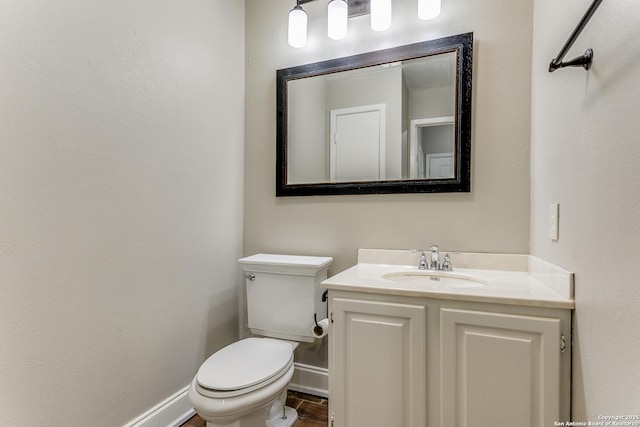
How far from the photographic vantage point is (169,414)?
1.42 m

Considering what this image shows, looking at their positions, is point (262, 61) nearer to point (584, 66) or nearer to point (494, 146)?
point (494, 146)

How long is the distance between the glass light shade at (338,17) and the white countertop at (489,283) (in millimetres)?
1173

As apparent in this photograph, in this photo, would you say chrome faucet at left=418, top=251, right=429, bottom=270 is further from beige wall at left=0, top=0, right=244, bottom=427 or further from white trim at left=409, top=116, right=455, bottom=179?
beige wall at left=0, top=0, right=244, bottom=427

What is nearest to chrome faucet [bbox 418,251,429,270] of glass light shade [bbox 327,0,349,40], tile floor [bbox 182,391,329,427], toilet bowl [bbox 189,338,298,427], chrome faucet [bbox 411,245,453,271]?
chrome faucet [bbox 411,245,453,271]

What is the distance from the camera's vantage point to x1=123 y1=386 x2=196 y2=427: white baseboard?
1317 mm

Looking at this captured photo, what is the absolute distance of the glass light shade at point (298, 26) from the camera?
1651mm

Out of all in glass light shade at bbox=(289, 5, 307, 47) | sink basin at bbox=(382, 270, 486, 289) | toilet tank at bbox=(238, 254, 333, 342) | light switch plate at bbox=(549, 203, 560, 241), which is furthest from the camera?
glass light shade at bbox=(289, 5, 307, 47)

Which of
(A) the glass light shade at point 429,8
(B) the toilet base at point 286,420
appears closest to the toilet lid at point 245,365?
(B) the toilet base at point 286,420

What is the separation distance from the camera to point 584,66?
0.80 meters

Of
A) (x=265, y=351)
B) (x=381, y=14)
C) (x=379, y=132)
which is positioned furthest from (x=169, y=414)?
(x=381, y=14)

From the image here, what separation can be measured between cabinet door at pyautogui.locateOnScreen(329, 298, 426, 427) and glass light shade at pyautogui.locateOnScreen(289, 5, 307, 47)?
140cm

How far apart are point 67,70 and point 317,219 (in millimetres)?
1232

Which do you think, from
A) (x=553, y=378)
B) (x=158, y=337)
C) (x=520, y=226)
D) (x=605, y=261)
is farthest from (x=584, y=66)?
(x=158, y=337)

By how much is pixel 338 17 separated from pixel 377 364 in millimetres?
1637
